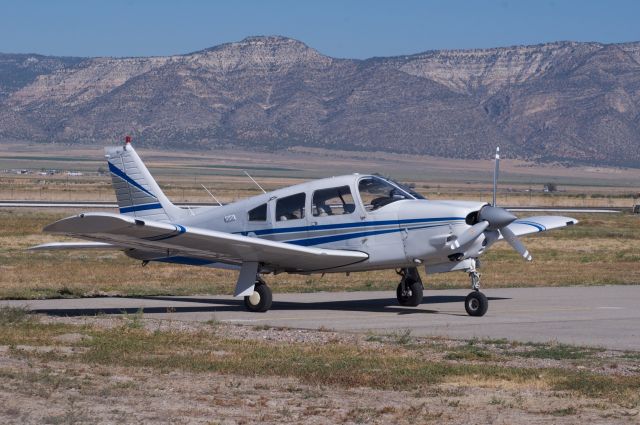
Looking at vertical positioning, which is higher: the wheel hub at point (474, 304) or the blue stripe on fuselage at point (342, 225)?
the blue stripe on fuselage at point (342, 225)

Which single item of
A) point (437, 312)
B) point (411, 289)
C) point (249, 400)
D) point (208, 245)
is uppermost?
point (208, 245)

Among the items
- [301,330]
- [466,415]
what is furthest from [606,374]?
[301,330]

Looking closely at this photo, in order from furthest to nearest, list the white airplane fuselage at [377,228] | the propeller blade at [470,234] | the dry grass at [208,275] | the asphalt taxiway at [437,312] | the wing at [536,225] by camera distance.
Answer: the dry grass at [208,275] → the wing at [536,225] → the white airplane fuselage at [377,228] → the propeller blade at [470,234] → the asphalt taxiway at [437,312]

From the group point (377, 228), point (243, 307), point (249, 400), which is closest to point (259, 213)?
point (243, 307)

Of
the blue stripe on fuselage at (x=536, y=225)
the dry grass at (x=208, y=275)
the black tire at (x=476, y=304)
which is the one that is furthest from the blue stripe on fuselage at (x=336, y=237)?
the dry grass at (x=208, y=275)

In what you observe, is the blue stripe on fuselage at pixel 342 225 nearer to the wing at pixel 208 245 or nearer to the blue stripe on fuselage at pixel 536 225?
the wing at pixel 208 245

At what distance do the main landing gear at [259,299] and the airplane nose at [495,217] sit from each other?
3.92 m

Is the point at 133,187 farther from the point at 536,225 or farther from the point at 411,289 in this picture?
the point at 536,225

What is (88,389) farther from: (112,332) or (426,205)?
(426,205)

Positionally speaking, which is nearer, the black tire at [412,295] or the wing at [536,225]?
the black tire at [412,295]

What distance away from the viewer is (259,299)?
20594mm

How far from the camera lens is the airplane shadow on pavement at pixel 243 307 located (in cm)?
2046

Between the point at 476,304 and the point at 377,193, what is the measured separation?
2561 millimetres

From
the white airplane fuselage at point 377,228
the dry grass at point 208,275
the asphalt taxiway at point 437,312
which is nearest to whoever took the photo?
the asphalt taxiway at point 437,312
